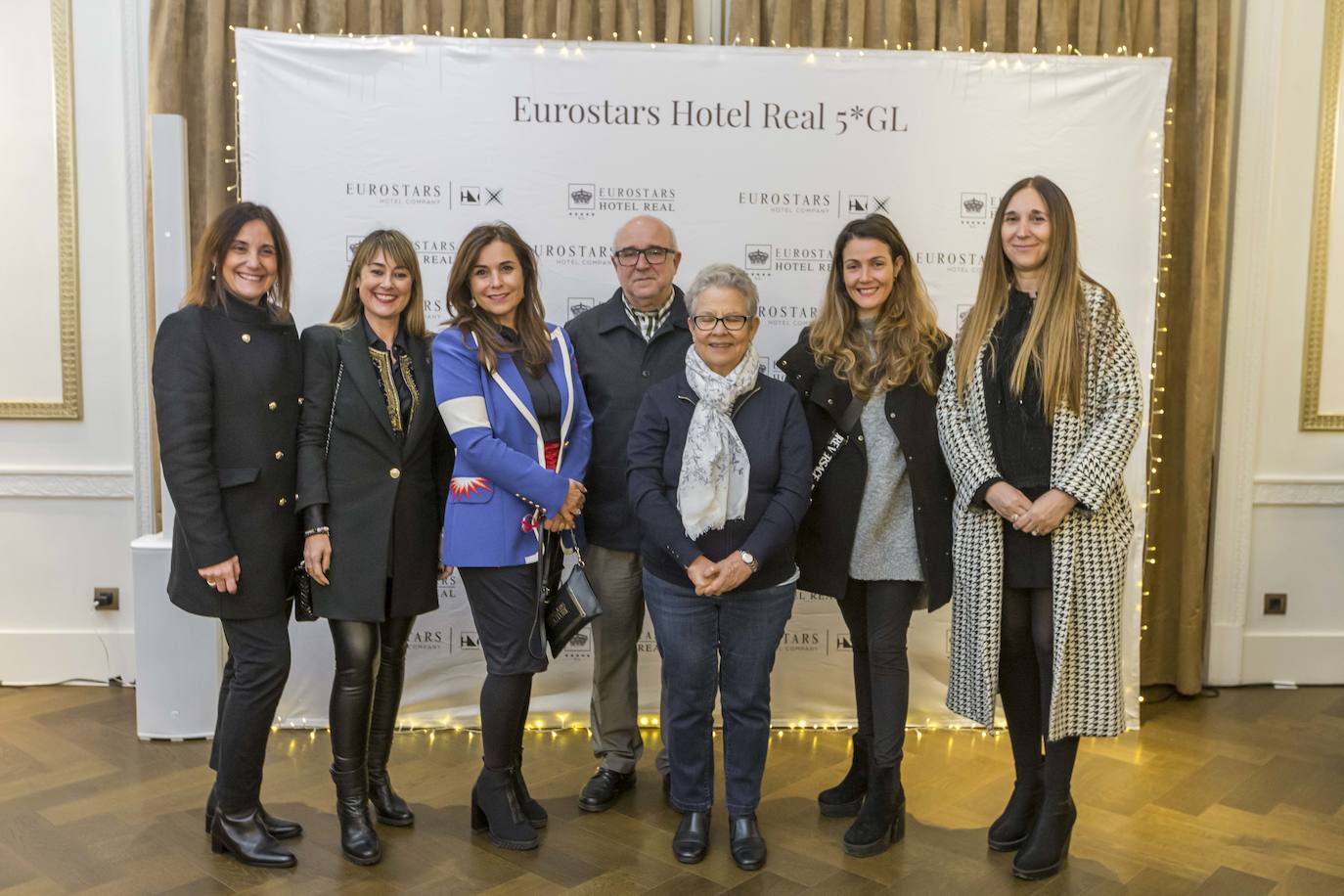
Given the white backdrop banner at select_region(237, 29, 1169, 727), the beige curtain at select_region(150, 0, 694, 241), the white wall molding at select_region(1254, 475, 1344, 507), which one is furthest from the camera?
the white wall molding at select_region(1254, 475, 1344, 507)

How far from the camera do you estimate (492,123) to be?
381 cm

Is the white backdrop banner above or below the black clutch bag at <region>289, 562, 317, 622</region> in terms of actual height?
above

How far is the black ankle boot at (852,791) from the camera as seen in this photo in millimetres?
3199

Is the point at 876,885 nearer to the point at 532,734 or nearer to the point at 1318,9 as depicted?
the point at 532,734

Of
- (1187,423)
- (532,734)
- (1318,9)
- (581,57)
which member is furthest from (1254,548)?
(581,57)

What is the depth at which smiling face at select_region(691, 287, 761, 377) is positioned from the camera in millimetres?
2719

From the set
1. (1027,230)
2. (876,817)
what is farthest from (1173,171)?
(876,817)

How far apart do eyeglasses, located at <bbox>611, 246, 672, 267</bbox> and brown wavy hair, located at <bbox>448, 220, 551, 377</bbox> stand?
1.06 ft

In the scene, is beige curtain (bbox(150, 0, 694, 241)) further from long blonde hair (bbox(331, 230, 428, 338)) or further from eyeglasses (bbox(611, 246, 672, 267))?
long blonde hair (bbox(331, 230, 428, 338))

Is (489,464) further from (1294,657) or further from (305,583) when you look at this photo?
(1294,657)

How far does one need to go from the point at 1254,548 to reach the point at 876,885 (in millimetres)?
2621

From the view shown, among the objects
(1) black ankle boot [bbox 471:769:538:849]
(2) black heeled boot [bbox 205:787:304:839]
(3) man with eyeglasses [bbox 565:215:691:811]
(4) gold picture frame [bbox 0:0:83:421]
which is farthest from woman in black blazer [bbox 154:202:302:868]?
(4) gold picture frame [bbox 0:0:83:421]

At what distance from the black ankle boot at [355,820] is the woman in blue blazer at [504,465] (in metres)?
0.30

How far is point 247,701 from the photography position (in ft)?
9.07
